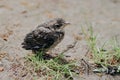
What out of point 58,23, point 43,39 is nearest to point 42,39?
point 43,39

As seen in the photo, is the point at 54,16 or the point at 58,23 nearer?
the point at 58,23

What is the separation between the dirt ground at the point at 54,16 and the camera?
542cm

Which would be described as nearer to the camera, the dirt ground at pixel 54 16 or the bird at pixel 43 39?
the bird at pixel 43 39

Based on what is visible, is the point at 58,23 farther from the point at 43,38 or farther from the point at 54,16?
the point at 54,16

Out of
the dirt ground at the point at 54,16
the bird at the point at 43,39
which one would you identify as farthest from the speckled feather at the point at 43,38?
the dirt ground at the point at 54,16

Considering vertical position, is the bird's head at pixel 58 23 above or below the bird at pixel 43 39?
above

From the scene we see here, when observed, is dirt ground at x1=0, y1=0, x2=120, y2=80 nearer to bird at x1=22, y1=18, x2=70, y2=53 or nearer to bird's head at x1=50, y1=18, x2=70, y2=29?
bird at x1=22, y1=18, x2=70, y2=53

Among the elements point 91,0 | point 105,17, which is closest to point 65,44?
point 105,17

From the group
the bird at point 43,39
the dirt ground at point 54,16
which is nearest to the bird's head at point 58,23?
the bird at point 43,39

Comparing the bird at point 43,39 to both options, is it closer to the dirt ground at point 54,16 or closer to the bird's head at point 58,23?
the bird's head at point 58,23

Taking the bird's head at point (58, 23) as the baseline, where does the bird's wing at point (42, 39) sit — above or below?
below

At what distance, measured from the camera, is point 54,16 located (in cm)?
705

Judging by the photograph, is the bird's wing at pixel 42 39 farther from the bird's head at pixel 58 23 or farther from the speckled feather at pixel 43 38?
the bird's head at pixel 58 23

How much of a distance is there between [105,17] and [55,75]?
265 cm
